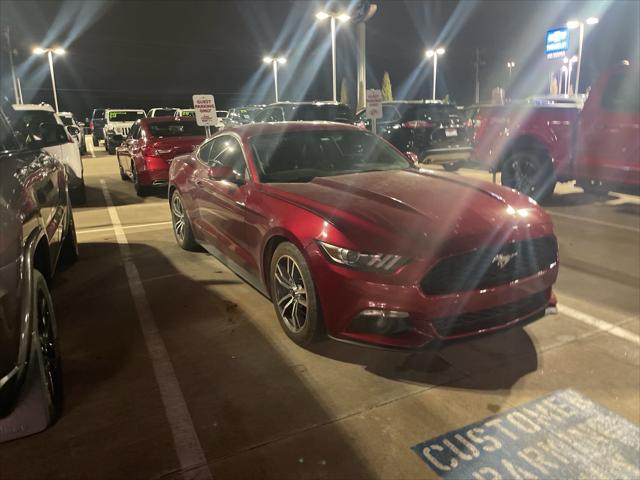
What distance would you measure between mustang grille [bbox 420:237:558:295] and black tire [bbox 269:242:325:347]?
0.78 metres

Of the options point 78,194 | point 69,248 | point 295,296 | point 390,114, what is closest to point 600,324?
point 295,296

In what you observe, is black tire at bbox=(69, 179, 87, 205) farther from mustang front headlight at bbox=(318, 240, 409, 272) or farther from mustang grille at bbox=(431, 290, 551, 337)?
mustang grille at bbox=(431, 290, 551, 337)

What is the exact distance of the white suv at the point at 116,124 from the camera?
2238 centimetres

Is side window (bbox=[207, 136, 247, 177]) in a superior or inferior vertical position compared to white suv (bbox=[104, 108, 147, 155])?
inferior

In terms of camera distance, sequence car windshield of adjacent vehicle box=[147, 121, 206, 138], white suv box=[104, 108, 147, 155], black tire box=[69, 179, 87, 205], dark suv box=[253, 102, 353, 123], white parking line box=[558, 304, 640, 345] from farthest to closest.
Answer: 1. white suv box=[104, 108, 147, 155]
2. dark suv box=[253, 102, 353, 123]
3. car windshield of adjacent vehicle box=[147, 121, 206, 138]
4. black tire box=[69, 179, 87, 205]
5. white parking line box=[558, 304, 640, 345]

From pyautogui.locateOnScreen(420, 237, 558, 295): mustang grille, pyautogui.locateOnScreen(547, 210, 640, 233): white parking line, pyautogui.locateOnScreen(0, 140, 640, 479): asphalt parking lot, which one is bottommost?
pyautogui.locateOnScreen(547, 210, 640, 233): white parking line

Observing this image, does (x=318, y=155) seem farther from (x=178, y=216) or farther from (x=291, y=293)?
(x=178, y=216)

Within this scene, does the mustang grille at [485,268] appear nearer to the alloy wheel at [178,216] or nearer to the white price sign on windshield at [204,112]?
the alloy wheel at [178,216]

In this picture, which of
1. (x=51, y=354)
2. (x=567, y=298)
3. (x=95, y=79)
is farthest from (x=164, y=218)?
(x=95, y=79)

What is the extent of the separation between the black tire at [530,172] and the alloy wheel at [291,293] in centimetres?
621

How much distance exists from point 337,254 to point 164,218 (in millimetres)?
6131

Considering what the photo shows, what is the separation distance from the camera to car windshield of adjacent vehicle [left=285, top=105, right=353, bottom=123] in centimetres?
1318

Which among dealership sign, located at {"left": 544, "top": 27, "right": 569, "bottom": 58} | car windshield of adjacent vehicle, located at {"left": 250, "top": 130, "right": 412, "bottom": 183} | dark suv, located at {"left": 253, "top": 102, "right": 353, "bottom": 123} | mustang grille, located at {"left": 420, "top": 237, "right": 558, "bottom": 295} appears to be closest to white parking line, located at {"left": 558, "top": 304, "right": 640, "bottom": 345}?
mustang grille, located at {"left": 420, "top": 237, "right": 558, "bottom": 295}

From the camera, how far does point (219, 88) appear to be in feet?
209
